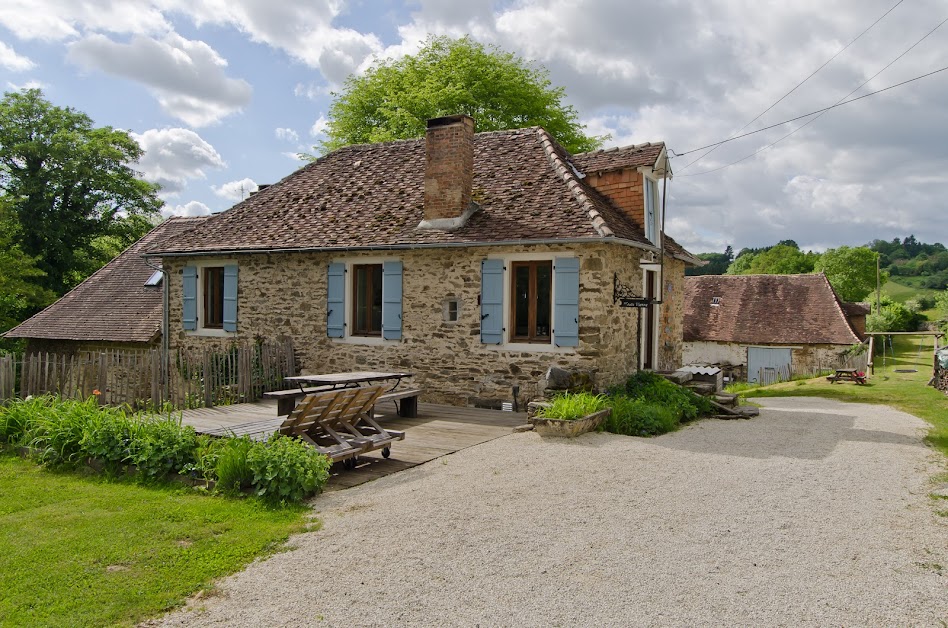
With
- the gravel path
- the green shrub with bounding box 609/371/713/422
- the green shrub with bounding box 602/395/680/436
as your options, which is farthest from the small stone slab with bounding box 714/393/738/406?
the gravel path

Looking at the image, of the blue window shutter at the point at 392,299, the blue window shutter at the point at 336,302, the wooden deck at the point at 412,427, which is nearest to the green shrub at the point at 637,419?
the wooden deck at the point at 412,427

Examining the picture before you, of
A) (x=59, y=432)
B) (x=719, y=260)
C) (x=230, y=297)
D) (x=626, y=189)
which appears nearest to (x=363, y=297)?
(x=230, y=297)

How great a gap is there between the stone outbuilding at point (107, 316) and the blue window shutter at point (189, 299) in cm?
278

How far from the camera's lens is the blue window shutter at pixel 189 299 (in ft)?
48.1

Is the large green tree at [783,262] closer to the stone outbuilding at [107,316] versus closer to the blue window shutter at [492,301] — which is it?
the stone outbuilding at [107,316]

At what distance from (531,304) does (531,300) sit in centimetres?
7

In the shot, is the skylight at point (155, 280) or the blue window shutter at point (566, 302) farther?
the skylight at point (155, 280)

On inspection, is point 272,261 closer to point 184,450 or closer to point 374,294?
point 374,294

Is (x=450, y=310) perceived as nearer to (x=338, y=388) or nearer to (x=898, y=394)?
(x=338, y=388)

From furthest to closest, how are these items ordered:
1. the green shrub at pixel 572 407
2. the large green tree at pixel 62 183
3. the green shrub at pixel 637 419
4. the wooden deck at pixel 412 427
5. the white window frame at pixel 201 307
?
the large green tree at pixel 62 183 < the white window frame at pixel 201 307 < the green shrub at pixel 637 419 < the green shrub at pixel 572 407 < the wooden deck at pixel 412 427

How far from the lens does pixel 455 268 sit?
11797 mm

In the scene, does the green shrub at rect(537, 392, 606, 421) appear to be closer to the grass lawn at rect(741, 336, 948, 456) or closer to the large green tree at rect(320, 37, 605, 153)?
the grass lawn at rect(741, 336, 948, 456)

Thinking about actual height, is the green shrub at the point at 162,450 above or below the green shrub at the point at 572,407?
below

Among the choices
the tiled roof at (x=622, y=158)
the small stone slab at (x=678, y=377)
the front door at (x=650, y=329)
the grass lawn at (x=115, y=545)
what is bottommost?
the grass lawn at (x=115, y=545)
